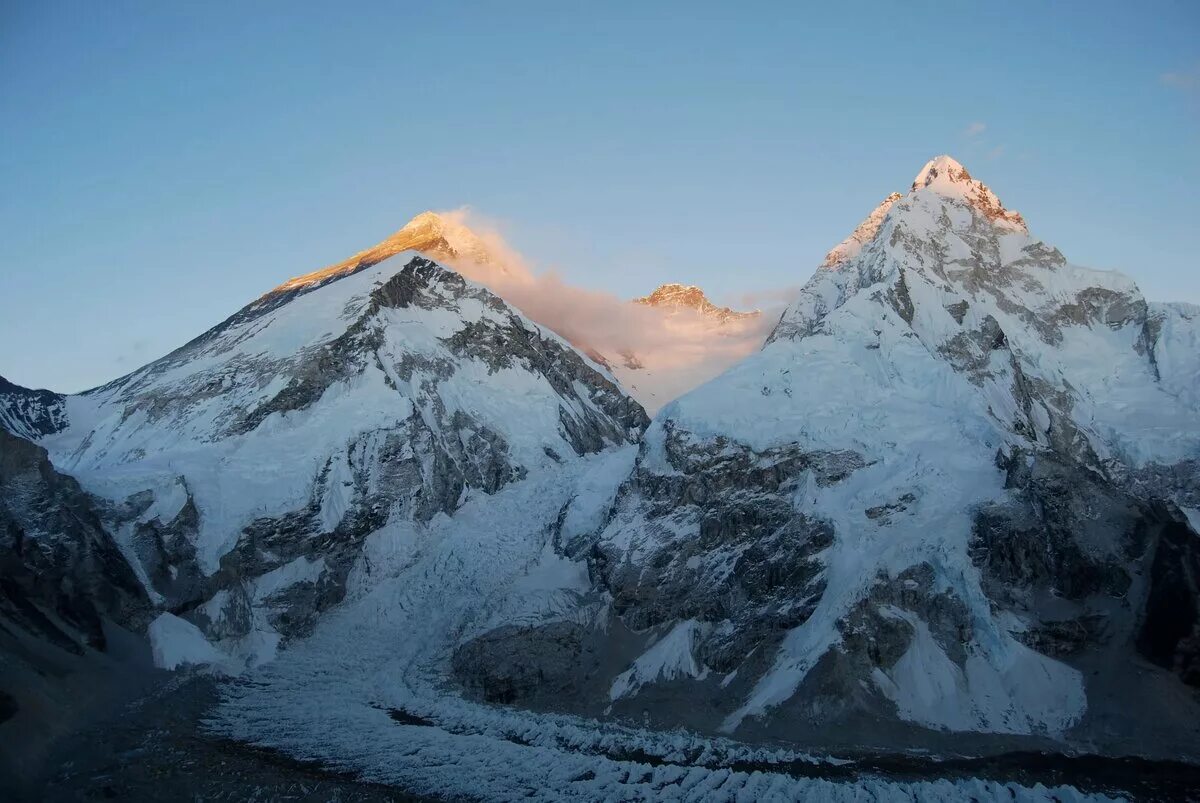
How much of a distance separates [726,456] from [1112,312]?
252 feet

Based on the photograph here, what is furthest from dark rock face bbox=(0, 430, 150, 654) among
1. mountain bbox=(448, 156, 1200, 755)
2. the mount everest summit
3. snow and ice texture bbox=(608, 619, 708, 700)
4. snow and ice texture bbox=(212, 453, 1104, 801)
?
snow and ice texture bbox=(608, 619, 708, 700)

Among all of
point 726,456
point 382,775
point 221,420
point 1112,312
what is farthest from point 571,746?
point 1112,312

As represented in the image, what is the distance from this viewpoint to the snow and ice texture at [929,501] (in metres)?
77.5

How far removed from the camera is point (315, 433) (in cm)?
12712

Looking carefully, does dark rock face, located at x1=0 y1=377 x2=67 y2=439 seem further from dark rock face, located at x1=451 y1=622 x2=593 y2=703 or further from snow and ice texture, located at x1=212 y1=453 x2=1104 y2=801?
dark rock face, located at x1=451 y1=622 x2=593 y2=703

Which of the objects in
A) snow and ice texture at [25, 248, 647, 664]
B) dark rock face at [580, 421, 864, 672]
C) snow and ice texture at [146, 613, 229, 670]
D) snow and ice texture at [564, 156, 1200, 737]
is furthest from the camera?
snow and ice texture at [25, 248, 647, 664]

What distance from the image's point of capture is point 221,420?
130750mm

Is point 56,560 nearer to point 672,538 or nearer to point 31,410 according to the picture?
point 672,538

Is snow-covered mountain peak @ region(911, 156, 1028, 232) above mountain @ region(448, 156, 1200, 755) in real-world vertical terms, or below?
above

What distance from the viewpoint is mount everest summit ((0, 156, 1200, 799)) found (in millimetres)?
73125

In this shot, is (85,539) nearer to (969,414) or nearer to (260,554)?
(260,554)

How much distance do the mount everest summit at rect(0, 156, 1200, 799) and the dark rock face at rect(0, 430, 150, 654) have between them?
14.9 inches

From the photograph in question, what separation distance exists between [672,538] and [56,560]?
196 feet

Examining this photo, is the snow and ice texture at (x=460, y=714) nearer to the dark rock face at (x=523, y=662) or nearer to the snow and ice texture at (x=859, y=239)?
the dark rock face at (x=523, y=662)
